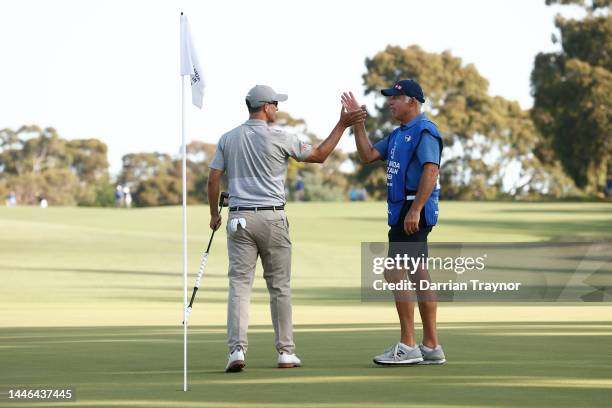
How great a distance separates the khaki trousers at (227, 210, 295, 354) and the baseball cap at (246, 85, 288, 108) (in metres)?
0.89

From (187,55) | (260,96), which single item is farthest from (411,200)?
(187,55)

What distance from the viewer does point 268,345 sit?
14320 mm

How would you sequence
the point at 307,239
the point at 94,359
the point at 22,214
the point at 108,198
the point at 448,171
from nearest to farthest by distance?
the point at 94,359 → the point at 307,239 → the point at 22,214 → the point at 448,171 → the point at 108,198

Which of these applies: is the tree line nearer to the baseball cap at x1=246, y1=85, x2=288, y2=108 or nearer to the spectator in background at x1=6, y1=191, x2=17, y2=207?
the spectator in background at x1=6, y1=191, x2=17, y2=207

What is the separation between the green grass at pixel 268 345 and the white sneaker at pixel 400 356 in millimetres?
118

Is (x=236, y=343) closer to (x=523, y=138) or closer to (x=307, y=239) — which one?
(x=307, y=239)

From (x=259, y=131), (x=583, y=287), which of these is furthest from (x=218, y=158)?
(x=583, y=287)

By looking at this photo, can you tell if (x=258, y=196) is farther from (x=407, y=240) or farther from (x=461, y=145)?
(x=461, y=145)

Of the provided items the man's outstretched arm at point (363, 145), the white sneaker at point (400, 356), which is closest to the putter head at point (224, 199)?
the man's outstretched arm at point (363, 145)

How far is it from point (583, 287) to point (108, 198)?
105m

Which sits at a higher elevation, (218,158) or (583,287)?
(218,158)

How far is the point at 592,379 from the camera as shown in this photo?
Answer: 1038 centimetres

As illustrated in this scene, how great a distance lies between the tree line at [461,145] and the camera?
77688 mm

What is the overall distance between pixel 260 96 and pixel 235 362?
2.17 metres
